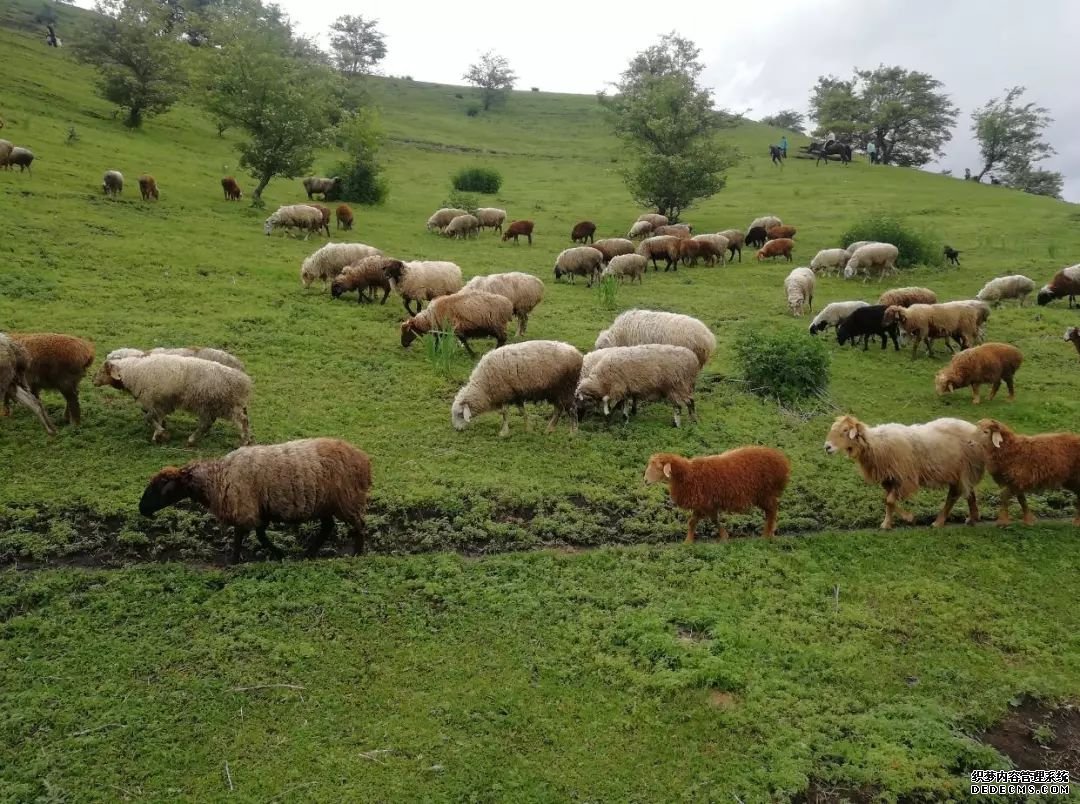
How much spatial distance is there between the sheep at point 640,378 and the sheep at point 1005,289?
14.2m

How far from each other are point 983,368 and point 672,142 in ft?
80.5

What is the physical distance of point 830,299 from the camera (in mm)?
21188

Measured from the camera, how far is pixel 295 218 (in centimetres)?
2389

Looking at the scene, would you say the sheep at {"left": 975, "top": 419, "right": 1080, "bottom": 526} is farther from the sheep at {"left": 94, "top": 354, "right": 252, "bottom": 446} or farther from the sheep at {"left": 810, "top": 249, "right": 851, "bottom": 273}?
the sheep at {"left": 810, "top": 249, "right": 851, "bottom": 273}

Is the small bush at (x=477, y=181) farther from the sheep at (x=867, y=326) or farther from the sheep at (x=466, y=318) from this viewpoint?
the sheep at (x=867, y=326)

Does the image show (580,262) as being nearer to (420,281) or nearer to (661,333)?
(420,281)

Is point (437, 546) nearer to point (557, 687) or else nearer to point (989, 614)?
point (557, 687)

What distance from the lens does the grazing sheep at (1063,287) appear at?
1997 cm

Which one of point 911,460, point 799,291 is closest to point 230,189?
point 799,291

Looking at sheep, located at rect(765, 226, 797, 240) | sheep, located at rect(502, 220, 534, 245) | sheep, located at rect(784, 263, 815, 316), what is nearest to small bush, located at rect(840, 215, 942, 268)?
sheep, located at rect(765, 226, 797, 240)

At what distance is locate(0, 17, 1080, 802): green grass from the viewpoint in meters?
5.06

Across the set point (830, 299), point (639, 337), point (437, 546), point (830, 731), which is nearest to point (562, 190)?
point (830, 299)

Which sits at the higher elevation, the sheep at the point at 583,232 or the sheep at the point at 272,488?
the sheep at the point at 583,232

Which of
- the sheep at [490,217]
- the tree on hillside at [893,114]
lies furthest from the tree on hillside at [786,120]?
the sheep at [490,217]
